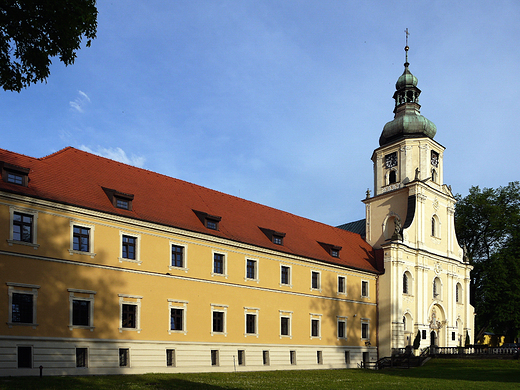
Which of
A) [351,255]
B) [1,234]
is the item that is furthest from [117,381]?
[351,255]

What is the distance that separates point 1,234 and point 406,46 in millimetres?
44303

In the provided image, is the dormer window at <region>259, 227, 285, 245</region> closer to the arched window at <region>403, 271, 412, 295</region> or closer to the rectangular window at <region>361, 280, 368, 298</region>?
the rectangular window at <region>361, 280, 368, 298</region>

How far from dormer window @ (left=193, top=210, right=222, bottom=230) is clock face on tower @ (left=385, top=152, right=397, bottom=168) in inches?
861

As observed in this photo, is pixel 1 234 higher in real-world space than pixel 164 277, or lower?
higher

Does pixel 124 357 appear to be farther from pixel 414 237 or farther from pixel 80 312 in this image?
pixel 414 237

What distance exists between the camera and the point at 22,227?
2409cm

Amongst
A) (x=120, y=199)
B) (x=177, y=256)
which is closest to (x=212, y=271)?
(x=177, y=256)

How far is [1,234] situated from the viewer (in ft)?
76.1

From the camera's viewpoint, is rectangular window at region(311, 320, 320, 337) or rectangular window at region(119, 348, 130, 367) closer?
rectangular window at region(119, 348, 130, 367)

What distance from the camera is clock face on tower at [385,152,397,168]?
48344mm

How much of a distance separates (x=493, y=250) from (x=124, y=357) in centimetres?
4070

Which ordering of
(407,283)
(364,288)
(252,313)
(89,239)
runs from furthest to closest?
(407,283) < (364,288) < (252,313) < (89,239)

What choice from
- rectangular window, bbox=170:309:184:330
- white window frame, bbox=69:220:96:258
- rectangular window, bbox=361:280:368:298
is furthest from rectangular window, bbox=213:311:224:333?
rectangular window, bbox=361:280:368:298

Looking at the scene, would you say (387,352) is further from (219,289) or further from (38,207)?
(38,207)
